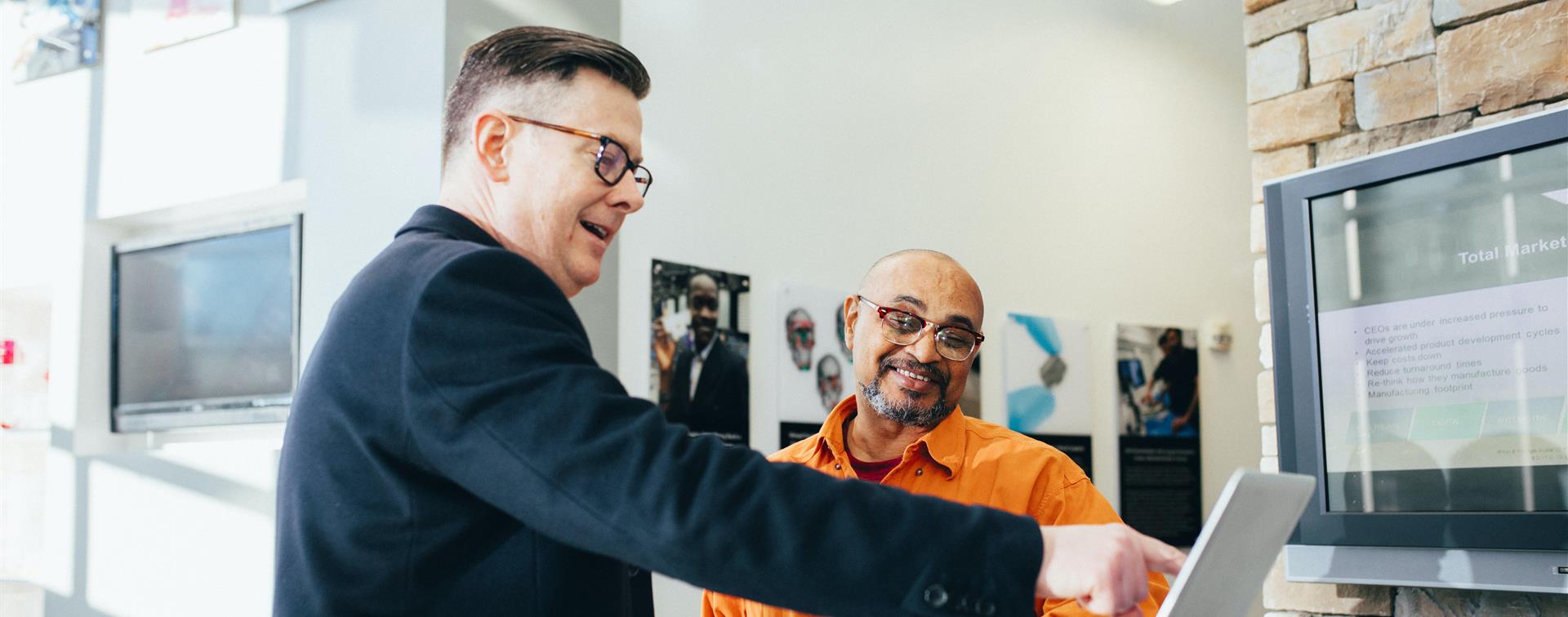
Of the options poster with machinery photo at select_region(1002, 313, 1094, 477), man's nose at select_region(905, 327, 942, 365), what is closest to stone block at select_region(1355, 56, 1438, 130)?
man's nose at select_region(905, 327, 942, 365)

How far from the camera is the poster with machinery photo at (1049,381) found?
5.25 m

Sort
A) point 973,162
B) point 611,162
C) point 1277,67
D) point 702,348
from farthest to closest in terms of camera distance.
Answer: point 973,162 < point 702,348 < point 1277,67 < point 611,162

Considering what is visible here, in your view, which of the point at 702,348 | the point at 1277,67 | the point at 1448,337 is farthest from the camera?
the point at 702,348

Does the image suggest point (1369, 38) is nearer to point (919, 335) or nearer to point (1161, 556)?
point (919, 335)

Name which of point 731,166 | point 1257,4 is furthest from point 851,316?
point 731,166

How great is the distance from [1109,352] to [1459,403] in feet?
11.2

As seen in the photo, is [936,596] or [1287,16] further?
[1287,16]

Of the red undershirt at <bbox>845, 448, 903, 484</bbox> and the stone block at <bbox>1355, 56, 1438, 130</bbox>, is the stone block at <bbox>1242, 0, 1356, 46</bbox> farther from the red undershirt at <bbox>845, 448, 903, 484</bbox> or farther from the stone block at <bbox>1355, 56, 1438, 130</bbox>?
the red undershirt at <bbox>845, 448, 903, 484</bbox>

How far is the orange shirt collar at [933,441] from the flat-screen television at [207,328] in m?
1.75

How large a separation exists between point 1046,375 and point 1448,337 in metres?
3.05

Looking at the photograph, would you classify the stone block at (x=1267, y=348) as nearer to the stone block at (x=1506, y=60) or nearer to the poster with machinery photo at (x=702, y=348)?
the stone block at (x=1506, y=60)

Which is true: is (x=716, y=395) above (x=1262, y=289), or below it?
below

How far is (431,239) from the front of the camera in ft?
4.06

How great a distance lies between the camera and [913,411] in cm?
244
